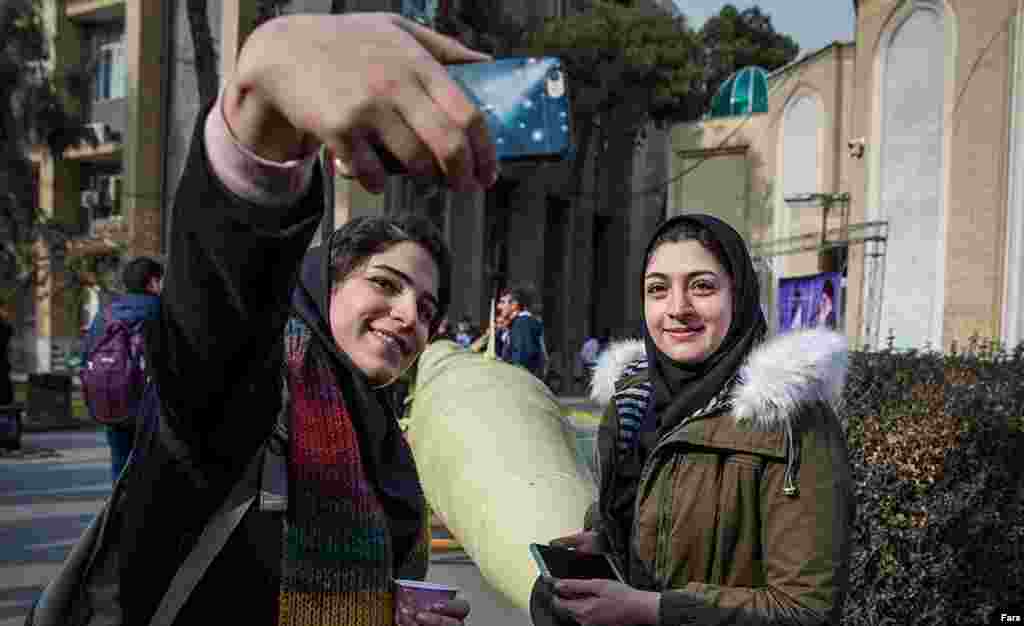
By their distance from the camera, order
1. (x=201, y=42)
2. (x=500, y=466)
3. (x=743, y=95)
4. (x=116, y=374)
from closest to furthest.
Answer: (x=500, y=466) < (x=116, y=374) < (x=201, y=42) < (x=743, y=95)

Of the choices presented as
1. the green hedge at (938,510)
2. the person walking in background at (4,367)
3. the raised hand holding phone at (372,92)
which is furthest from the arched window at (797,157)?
the raised hand holding phone at (372,92)

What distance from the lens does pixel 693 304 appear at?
7.09 ft

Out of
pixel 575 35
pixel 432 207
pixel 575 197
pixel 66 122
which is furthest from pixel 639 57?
pixel 66 122

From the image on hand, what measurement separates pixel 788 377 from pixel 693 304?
1.03 feet

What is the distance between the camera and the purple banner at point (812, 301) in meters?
10.8

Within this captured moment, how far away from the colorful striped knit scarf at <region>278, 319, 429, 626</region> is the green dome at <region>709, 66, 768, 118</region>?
65.0 feet

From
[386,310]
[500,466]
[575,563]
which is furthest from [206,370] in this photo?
[500,466]

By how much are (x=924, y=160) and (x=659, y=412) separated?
995 cm

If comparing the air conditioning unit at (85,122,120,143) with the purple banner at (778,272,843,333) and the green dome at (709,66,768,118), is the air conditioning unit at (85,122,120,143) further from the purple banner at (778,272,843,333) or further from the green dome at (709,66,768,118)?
the purple banner at (778,272,843,333)

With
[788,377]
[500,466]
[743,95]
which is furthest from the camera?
[743,95]

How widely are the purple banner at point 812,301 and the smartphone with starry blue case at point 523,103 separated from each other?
295 inches

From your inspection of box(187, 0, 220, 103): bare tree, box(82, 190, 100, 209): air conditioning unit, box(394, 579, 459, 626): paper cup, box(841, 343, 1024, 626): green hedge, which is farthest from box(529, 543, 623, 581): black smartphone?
box(82, 190, 100, 209): air conditioning unit

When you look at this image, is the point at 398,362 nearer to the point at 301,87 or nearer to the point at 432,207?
the point at 301,87

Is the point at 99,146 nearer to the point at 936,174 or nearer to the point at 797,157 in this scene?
the point at 797,157
